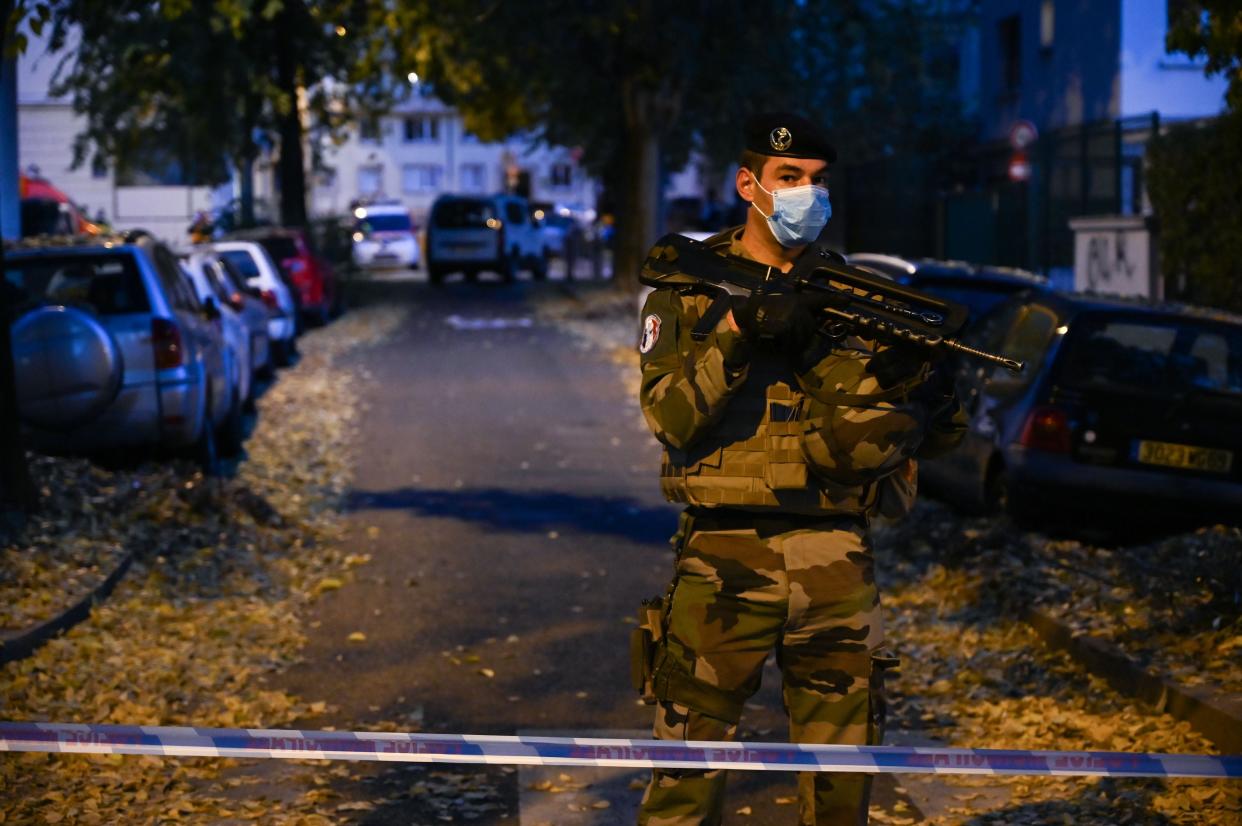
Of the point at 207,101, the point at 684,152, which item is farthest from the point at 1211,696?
the point at 684,152

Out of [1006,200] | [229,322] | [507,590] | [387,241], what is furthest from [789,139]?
[387,241]

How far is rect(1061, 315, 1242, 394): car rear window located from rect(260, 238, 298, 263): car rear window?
59.3 ft

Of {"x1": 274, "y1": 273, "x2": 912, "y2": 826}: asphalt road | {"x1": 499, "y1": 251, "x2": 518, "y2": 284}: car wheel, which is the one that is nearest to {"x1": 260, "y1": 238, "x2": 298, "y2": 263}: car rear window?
{"x1": 274, "y1": 273, "x2": 912, "y2": 826}: asphalt road

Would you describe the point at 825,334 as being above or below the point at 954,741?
above

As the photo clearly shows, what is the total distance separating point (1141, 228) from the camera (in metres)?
17.3

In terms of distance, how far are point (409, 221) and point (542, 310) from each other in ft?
57.0

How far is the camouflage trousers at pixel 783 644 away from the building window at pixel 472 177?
94897 mm

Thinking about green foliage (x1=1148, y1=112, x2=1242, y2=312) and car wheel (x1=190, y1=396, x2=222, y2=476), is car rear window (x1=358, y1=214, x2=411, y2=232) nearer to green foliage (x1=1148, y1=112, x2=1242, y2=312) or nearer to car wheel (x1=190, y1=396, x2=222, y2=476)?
green foliage (x1=1148, y1=112, x2=1242, y2=312)

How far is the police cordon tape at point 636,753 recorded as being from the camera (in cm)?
400

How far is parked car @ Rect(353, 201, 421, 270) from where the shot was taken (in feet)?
157

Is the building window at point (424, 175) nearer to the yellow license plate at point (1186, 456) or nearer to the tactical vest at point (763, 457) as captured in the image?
the yellow license plate at point (1186, 456)

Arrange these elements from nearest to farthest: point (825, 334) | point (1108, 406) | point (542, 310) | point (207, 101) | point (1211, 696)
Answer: point (825, 334) → point (1211, 696) → point (1108, 406) → point (207, 101) → point (542, 310)

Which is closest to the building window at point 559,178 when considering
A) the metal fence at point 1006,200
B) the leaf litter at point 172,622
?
the metal fence at point 1006,200

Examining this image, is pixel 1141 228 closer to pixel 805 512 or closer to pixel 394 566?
pixel 394 566
